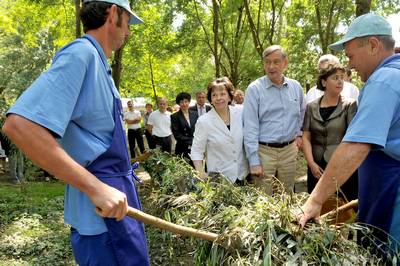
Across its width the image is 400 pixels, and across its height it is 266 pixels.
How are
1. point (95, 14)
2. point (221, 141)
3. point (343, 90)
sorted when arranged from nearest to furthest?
point (95, 14) < point (221, 141) < point (343, 90)

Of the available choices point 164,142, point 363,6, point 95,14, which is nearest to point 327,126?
point 363,6

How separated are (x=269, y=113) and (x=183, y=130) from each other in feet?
13.2

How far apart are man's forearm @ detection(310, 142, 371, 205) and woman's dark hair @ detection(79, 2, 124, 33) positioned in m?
1.33

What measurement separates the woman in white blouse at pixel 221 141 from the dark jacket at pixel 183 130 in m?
3.69

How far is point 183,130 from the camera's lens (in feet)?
27.4

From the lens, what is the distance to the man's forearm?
2205 millimetres

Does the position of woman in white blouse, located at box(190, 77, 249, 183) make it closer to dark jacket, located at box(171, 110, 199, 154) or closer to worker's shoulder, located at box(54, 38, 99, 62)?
worker's shoulder, located at box(54, 38, 99, 62)

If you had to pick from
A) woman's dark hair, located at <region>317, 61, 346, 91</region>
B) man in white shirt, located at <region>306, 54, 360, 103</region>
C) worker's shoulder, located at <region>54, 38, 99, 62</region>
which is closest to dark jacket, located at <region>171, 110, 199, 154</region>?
man in white shirt, located at <region>306, 54, 360, 103</region>

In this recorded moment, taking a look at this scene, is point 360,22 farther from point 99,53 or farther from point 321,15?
point 321,15

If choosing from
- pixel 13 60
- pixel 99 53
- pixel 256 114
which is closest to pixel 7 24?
pixel 13 60

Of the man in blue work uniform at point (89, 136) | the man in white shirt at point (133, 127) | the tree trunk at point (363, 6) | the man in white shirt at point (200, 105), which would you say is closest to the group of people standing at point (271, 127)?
the tree trunk at point (363, 6)

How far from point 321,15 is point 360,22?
17.1 meters

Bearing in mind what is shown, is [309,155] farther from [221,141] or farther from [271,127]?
[221,141]

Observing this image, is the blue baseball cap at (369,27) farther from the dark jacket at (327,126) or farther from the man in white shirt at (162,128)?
the man in white shirt at (162,128)
